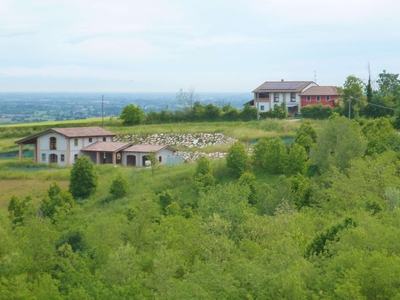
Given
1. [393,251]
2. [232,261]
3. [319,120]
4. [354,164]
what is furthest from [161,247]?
[319,120]

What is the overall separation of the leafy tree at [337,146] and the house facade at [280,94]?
2762 cm

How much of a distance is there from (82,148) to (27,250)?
28.3m

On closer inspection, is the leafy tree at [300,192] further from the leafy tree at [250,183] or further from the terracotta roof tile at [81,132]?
the terracotta roof tile at [81,132]

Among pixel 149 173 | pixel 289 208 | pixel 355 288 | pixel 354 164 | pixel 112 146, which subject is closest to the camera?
pixel 355 288

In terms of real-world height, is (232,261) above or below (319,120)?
below

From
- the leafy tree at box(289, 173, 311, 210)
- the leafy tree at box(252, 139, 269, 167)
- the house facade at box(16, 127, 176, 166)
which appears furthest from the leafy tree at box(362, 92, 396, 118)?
the leafy tree at box(289, 173, 311, 210)

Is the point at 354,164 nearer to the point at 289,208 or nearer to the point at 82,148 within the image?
the point at 289,208

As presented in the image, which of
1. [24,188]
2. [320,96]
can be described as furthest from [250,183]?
[320,96]

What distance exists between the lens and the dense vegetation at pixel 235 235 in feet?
55.2

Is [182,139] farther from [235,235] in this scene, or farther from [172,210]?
[235,235]

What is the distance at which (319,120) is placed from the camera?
2106 inches

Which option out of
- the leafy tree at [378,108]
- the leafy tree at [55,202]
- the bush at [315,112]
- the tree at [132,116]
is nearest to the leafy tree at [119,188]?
the leafy tree at [55,202]

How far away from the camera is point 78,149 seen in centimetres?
4900

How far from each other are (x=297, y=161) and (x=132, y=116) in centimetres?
2469
